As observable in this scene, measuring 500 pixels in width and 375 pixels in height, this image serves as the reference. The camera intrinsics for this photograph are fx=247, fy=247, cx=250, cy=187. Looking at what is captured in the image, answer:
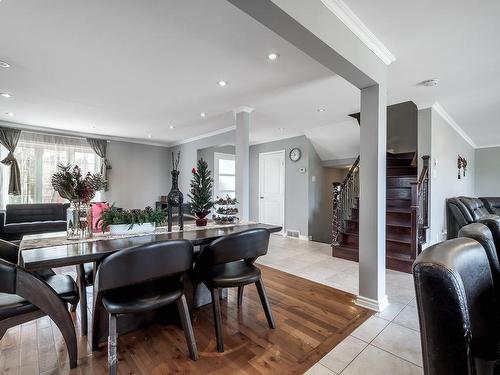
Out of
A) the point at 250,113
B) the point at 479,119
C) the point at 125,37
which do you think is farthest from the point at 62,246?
the point at 479,119

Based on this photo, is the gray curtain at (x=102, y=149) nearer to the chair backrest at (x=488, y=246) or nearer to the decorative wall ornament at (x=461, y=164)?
the chair backrest at (x=488, y=246)

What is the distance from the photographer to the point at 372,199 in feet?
7.89

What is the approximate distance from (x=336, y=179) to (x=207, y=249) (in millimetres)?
5630

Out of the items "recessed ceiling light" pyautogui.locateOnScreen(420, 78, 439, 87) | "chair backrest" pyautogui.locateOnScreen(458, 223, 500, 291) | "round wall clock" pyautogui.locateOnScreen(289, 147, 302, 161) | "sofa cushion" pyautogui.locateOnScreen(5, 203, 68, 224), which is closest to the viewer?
"chair backrest" pyautogui.locateOnScreen(458, 223, 500, 291)

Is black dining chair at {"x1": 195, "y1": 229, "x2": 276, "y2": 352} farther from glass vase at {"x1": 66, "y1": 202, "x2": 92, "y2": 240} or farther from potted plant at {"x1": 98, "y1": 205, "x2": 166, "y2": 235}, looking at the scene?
glass vase at {"x1": 66, "y1": 202, "x2": 92, "y2": 240}

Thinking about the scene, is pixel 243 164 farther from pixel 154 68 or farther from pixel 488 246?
pixel 488 246

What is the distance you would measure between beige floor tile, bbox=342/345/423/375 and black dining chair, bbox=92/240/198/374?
1.06 meters

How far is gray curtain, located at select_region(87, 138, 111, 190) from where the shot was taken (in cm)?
620

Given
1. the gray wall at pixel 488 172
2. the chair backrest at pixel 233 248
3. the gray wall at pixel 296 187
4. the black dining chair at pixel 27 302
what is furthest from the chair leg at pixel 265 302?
the gray wall at pixel 488 172

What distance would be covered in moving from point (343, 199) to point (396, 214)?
2.87 feet

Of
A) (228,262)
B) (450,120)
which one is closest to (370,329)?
(228,262)

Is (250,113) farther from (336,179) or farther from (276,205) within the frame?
(336,179)

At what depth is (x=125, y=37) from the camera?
220cm

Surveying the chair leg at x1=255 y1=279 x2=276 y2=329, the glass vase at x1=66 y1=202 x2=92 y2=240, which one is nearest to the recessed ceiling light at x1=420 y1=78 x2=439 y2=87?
the chair leg at x1=255 y1=279 x2=276 y2=329
